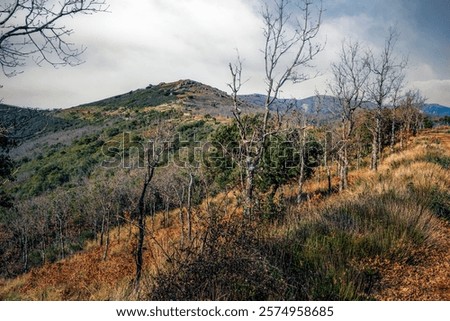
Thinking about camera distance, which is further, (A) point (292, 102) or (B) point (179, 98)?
(B) point (179, 98)

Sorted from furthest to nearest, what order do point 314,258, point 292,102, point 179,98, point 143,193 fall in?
point 179,98 → point 292,102 → point 143,193 → point 314,258

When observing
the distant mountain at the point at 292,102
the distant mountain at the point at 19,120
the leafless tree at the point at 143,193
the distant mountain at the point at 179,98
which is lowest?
the leafless tree at the point at 143,193

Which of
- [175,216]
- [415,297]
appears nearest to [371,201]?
[415,297]

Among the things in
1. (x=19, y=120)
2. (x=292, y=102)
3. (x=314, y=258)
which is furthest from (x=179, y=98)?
(x=314, y=258)

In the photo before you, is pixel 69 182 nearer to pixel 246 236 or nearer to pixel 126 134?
pixel 126 134

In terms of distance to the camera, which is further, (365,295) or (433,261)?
(433,261)

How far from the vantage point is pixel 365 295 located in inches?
136

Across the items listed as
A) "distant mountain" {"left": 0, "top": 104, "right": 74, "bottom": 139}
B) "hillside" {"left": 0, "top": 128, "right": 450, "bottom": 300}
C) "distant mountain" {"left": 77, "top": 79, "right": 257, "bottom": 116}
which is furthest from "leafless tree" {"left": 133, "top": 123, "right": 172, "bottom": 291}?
"distant mountain" {"left": 77, "top": 79, "right": 257, "bottom": 116}

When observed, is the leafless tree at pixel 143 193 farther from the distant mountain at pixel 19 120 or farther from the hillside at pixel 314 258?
the distant mountain at pixel 19 120

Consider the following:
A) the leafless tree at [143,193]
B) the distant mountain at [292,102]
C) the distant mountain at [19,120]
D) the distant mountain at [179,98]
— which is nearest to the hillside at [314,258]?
the leafless tree at [143,193]

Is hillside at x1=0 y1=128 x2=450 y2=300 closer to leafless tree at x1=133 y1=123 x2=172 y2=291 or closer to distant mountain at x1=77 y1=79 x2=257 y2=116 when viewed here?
leafless tree at x1=133 y1=123 x2=172 y2=291

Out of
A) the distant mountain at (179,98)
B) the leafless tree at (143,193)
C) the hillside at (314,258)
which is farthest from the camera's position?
the distant mountain at (179,98)

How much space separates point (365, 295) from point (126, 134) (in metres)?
56.7

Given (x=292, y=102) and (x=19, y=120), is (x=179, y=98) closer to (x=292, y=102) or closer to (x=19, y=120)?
(x=292, y=102)
